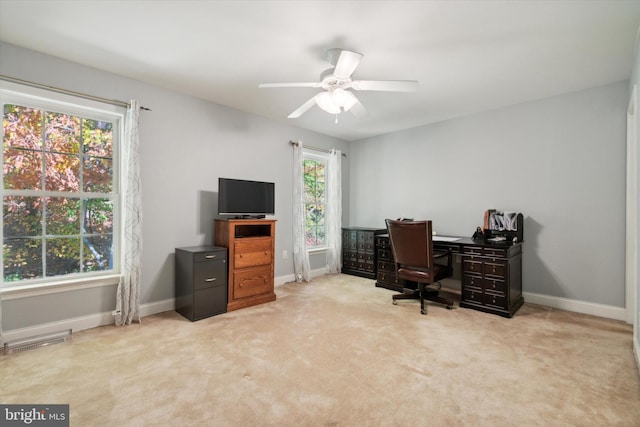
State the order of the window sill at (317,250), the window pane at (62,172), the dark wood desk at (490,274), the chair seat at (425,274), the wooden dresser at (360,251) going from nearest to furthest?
1. the window pane at (62,172)
2. the dark wood desk at (490,274)
3. the chair seat at (425,274)
4. the wooden dresser at (360,251)
5. the window sill at (317,250)

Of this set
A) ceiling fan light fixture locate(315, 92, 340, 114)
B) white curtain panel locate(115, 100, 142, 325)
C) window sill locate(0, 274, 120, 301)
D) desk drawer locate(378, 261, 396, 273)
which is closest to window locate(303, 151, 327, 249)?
desk drawer locate(378, 261, 396, 273)

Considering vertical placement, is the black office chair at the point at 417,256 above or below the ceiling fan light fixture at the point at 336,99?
below

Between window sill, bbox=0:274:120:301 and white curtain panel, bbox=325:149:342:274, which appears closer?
window sill, bbox=0:274:120:301

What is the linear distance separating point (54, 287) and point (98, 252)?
17.9 inches

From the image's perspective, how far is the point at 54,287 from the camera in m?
2.63

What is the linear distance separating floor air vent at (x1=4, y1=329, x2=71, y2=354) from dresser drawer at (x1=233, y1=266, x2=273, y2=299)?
1.52m

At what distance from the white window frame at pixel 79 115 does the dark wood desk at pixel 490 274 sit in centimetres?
372

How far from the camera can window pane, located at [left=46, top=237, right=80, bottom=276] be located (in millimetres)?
2701

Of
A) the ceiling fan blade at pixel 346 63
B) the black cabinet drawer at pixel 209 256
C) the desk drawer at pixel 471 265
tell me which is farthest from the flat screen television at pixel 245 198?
the desk drawer at pixel 471 265

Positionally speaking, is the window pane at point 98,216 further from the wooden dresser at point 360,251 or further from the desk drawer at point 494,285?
the desk drawer at point 494,285

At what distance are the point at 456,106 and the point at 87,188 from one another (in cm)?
441

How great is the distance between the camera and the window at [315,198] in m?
5.12

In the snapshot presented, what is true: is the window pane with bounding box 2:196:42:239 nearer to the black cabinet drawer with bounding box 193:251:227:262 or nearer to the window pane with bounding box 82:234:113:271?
the window pane with bounding box 82:234:113:271

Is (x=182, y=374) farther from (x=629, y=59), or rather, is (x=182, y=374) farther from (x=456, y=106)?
(x=629, y=59)
